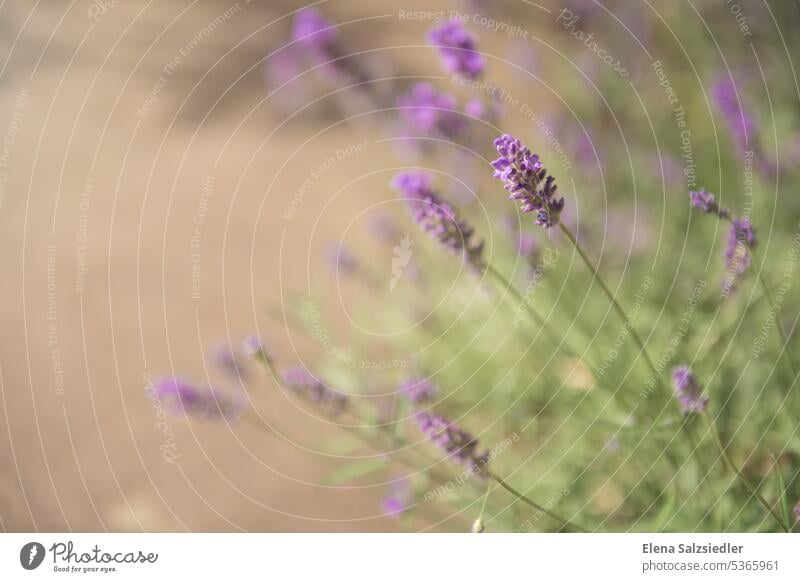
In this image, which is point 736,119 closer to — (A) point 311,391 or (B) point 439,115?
(B) point 439,115

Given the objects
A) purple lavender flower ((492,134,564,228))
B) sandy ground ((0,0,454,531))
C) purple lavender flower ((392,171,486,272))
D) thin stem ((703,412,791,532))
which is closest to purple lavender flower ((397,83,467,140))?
purple lavender flower ((392,171,486,272))

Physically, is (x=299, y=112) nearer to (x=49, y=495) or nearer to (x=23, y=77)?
(x=23, y=77)

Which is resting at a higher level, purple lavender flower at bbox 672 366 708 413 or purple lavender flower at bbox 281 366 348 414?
purple lavender flower at bbox 281 366 348 414

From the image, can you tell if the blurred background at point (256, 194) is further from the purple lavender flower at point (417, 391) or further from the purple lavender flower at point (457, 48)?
the purple lavender flower at point (417, 391)

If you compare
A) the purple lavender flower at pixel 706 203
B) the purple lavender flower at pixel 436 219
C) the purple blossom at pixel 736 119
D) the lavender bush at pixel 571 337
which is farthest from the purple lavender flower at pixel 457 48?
the purple blossom at pixel 736 119

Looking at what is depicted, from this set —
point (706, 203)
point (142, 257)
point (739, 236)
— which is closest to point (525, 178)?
point (706, 203)

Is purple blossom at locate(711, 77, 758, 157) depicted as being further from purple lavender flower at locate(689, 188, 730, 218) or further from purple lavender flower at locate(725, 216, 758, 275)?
purple lavender flower at locate(689, 188, 730, 218)
